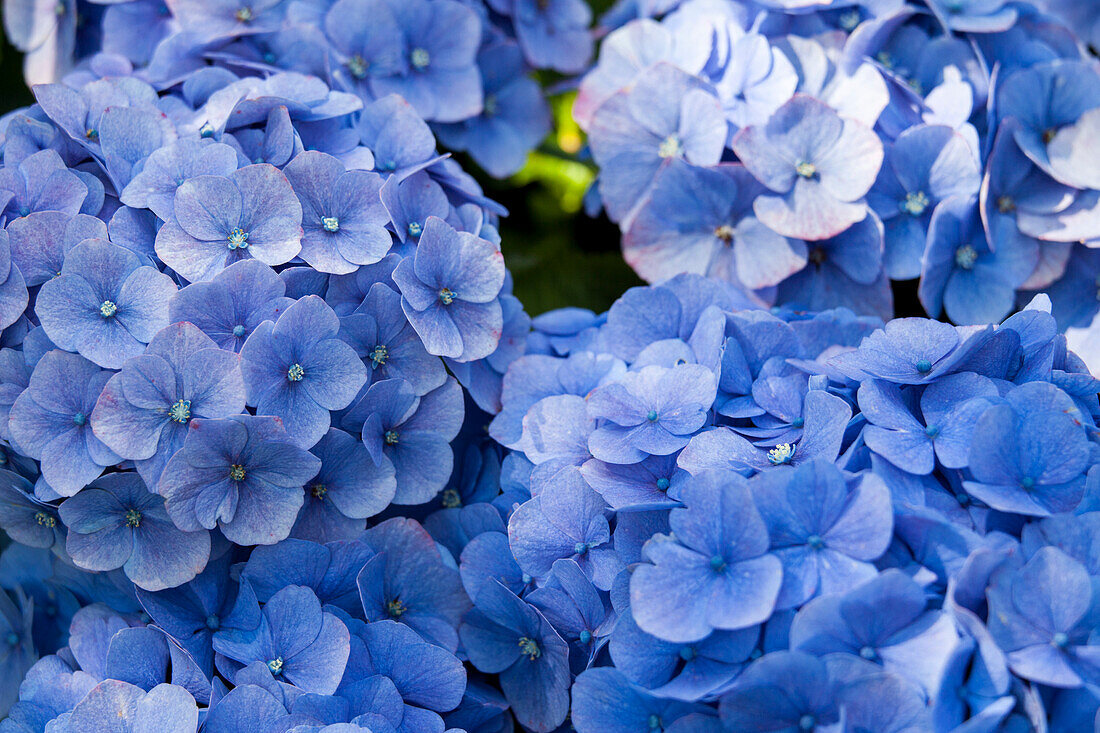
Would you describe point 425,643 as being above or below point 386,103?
below

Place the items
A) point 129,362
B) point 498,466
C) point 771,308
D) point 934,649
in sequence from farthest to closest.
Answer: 1. point 771,308
2. point 498,466
3. point 129,362
4. point 934,649

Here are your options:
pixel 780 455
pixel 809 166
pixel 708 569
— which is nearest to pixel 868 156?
pixel 809 166

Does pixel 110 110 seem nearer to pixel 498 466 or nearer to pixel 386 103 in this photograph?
pixel 386 103

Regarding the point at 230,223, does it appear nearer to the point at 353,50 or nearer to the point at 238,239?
the point at 238,239

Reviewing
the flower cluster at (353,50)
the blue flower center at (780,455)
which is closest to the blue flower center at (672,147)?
the flower cluster at (353,50)

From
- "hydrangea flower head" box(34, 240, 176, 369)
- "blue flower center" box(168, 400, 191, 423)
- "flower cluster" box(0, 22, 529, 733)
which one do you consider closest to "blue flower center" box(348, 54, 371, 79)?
"flower cluster" box(0, 22, 529, 733)

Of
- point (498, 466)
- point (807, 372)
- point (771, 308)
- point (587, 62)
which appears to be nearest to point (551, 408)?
point (498, 466)

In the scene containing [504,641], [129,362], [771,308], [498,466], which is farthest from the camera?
[771,308]
